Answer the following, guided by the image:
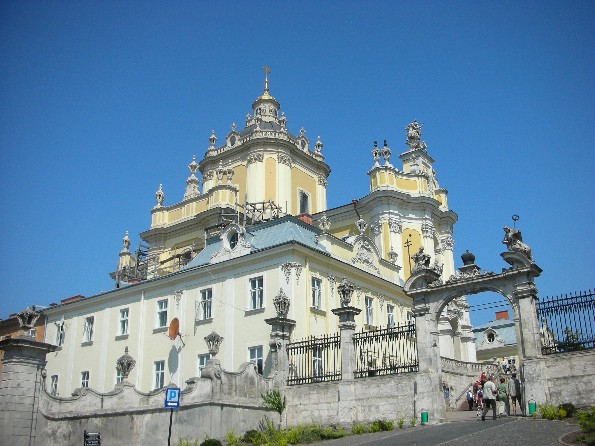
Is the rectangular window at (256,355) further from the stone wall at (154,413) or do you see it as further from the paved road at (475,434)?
the paved road at (475,434)

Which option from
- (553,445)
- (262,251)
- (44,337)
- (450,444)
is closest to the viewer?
(553,445)

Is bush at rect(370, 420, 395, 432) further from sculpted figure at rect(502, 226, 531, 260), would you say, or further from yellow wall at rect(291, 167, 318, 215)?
yellow wall at rect(291, 167, 318, 215)

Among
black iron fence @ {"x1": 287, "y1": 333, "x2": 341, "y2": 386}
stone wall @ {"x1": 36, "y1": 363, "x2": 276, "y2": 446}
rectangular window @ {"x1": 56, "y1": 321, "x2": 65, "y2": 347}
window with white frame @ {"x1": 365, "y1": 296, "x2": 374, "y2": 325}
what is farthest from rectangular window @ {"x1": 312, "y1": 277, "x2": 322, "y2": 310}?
rectangular window @ {"x1": 56, "y1": 321, "x2": 65, "y2": 347}

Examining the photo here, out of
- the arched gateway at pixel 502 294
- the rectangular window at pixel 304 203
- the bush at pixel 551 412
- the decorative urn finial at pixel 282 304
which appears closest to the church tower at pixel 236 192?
the rectangular window at pixel 304 203

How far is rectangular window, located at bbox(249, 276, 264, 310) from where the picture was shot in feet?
107

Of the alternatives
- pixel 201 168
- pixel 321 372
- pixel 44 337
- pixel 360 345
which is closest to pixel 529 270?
pixel 360 345

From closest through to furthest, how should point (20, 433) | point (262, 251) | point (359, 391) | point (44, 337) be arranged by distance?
point (20, 433) < point (359, 391) < point (262, 251) < point (44, 337)

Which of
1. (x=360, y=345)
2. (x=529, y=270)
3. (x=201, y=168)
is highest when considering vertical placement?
(x=201, y=168)

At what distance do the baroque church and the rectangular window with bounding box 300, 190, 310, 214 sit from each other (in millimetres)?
108

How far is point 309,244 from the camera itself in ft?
113

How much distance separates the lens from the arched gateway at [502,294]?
20781 mm

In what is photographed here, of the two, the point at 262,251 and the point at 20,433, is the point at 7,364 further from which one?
the point at 262,251

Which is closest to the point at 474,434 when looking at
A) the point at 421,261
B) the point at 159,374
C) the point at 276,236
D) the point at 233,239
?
the point at 421,261

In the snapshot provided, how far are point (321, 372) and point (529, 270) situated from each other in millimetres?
9059
